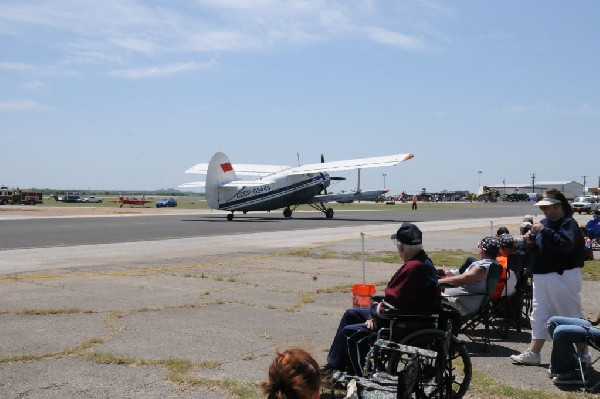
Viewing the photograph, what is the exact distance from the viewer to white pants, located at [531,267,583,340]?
21.3ft

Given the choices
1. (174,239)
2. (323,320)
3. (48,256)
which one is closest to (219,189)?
(174,239)

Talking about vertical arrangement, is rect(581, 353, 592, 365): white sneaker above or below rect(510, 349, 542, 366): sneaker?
above

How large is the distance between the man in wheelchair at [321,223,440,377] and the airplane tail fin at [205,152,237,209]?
121 ft

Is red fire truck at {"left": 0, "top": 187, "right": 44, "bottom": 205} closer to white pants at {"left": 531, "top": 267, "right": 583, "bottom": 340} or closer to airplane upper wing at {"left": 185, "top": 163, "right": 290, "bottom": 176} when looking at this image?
airplane upper wing at {"left": 185, "top": 163, "right": 290, "bottom": 176}

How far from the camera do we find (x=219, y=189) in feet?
138

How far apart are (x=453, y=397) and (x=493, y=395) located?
1.90ft

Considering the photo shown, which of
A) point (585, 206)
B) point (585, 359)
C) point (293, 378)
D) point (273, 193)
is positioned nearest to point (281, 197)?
point (273, 193)

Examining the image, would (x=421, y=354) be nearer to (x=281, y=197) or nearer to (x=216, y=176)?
(x=216, y=176)

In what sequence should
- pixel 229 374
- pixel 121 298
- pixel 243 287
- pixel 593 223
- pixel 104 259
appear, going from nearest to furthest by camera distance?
1. pixel 229 374
2. pixel 121 298
3. pixel 243 287
4. pixel 104 259
5. pixel 593 223

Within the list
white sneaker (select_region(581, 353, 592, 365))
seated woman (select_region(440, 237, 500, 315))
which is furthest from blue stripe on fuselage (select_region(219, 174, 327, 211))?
white sneaker (select_region(581, 353, 592, 365))

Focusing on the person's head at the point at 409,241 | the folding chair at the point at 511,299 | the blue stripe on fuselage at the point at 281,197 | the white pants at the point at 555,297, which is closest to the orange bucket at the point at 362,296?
the person's head at the point at 409,241

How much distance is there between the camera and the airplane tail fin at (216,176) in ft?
138

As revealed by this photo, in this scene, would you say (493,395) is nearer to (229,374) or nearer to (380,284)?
(229,374)

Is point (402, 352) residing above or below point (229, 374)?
above
